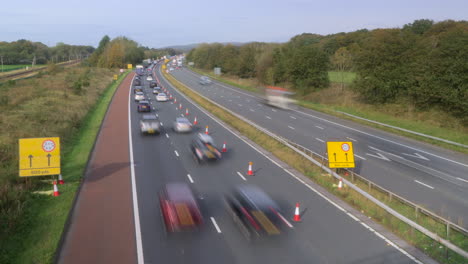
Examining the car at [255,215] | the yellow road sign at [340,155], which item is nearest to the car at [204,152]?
the yellow road sign at [340,155]

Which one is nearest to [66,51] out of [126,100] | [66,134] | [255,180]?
[126,100]

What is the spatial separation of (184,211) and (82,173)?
9349mm

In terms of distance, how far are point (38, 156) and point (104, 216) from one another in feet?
17.3

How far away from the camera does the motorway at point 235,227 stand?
11500mm

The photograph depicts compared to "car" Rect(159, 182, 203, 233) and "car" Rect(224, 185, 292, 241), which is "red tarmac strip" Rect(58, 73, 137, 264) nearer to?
"car" Rect(159, 182, 203, 233)

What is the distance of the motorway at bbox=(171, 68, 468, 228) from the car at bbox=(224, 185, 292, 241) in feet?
23.1

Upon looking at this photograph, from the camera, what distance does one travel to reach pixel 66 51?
650 ft

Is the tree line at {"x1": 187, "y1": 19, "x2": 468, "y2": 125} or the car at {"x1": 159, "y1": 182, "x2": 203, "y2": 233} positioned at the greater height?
the tree line at {"x1": 187, "y1": 19, "x2": 468, "y2": 125}

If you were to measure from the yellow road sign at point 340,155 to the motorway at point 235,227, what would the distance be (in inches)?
73.1

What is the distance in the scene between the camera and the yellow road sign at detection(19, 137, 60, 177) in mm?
16703

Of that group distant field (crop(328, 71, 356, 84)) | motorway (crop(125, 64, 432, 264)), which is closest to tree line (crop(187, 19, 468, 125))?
distant field (crop(328, 71, 356, 84))

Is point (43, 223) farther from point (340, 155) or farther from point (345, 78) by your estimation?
point (345, 78)

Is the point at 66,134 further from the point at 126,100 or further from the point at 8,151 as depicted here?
the point at 126,100

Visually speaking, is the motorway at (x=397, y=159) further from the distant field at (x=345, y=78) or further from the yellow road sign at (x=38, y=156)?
the distant field at (x=345, y=78)
